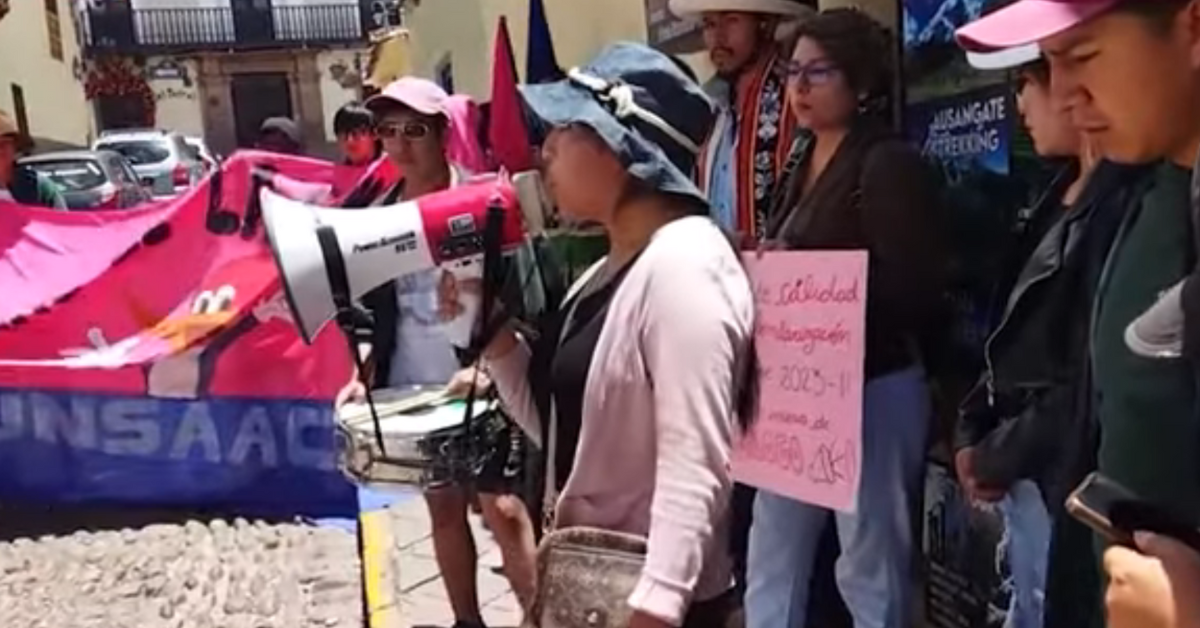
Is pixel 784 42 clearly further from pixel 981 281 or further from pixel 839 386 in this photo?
pixel 839 386

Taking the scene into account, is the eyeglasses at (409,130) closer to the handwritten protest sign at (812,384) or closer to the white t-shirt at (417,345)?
the white t-shirt at (417,345)

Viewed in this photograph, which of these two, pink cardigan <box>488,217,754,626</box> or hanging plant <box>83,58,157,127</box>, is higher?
hanging plant <box>83,58,157,127</box>

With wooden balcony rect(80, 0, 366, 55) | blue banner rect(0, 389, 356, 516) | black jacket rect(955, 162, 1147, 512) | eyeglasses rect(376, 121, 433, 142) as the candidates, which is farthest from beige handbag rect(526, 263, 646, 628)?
wooden balcony rect(80, 0, 366, 55)

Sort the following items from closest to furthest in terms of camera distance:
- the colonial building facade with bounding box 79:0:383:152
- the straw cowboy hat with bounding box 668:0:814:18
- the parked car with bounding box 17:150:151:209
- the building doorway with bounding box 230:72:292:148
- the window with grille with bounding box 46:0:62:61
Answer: the straw cowboy hat with bounding box 668:0:814:18, the parked car with bounding box 17:150:151:209, the window with grille with bounding box 46:0:62:61, the colonial building facade with bounding box 79:0:383:152, the building doorway with bounding box 230:72:292:148

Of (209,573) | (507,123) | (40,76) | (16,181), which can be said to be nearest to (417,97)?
(507,123)

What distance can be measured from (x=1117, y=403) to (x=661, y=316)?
893 millimetres

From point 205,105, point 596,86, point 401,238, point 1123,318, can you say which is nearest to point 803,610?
point 401,238

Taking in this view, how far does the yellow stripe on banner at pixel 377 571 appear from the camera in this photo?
16.2ft

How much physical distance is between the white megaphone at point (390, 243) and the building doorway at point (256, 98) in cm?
4787

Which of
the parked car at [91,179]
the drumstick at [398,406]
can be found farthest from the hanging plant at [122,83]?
the drumstick at [398,406]

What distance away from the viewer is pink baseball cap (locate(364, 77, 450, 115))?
159 inches

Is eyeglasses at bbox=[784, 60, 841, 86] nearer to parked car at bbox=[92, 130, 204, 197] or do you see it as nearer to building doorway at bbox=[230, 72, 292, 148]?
parked car at bbox=[92, 130, 204, 197]

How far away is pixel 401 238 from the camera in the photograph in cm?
290

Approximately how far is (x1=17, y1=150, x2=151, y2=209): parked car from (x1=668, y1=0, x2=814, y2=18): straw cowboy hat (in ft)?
45.5
